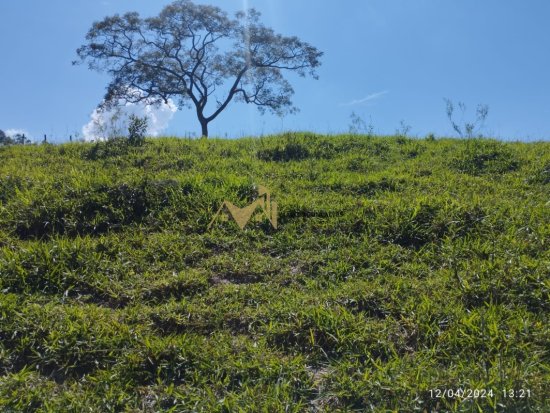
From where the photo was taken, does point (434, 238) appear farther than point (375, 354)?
Yes

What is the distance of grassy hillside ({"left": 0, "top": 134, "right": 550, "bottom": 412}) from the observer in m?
2.82

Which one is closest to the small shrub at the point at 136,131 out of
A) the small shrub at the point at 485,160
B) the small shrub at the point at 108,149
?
the small shrub at the point at 108,149

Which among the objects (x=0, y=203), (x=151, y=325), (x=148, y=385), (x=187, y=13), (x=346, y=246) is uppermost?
(x=187, y=13)

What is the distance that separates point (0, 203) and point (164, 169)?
5.81ft

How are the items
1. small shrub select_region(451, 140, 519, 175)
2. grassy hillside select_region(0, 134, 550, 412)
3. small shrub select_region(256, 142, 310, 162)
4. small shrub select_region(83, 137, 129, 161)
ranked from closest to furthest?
grassy hillside select_region(0, 134, 550, 412)
small shrub select_region(451, 140, 519, 175)
small shrub select_region(83, 137, 129, 161)
small shrub select_region(256, 142, 310, 162)

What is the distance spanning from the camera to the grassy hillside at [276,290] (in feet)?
9.24

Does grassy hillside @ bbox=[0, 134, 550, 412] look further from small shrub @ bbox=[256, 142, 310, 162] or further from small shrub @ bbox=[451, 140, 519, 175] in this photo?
small shrub @ bbox=[256, 142, 310, 162]

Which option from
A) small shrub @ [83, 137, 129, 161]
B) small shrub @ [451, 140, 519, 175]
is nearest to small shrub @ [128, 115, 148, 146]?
small shrub @ [83, 137, 129, 161]

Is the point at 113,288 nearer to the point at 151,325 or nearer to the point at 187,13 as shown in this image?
the point at 151,325

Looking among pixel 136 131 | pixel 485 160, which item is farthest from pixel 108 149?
pixel 485 160

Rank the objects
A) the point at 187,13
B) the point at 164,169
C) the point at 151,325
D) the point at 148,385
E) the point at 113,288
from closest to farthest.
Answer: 1. the point at 148,385
2. the point at 151,325
3. the point at 113,288
4. the point at 164,169
5. the point at 187,13

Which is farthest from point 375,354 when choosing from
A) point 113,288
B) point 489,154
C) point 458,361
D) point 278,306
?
point 489,154

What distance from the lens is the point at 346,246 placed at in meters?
4.38

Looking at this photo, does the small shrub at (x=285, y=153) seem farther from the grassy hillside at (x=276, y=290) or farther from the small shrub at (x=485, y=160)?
the small shrub at (x=485, y=160)
